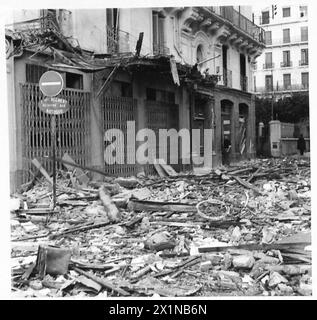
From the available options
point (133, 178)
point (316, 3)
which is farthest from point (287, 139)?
point (133, 178)

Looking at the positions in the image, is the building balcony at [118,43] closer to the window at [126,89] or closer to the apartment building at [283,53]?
the window at [126,89]

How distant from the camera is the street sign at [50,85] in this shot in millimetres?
6441

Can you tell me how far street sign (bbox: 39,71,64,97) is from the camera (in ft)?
21.1

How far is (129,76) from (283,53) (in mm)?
2380

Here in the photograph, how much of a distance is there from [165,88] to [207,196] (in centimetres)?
193

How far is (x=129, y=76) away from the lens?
296 inches

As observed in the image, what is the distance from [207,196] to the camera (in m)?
6.93

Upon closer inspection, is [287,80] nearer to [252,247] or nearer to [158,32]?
[158,32]

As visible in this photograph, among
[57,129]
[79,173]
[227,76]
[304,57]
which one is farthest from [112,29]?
[304,57]

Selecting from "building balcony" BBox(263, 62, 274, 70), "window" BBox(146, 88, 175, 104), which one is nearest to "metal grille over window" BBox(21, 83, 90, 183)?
"window" BBox(146, 88, 175, 104)

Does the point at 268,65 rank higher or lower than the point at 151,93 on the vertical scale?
higher

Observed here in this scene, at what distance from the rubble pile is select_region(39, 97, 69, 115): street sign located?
3.04 feet

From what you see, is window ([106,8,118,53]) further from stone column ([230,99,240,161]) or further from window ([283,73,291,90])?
window ([283,73,291,90])

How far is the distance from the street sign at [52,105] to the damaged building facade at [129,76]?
9 cm
